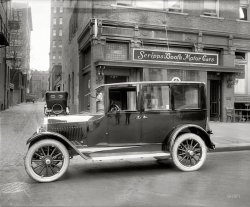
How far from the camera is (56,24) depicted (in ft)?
319

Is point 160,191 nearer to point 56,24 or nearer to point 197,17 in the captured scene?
point 197,17

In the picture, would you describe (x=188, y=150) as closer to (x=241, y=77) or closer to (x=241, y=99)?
(x=241, y=99)

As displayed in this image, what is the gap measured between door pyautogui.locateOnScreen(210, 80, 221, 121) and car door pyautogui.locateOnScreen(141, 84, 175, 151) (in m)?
11.6

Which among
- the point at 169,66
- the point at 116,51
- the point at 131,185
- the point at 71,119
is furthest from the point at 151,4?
the point at 131,185

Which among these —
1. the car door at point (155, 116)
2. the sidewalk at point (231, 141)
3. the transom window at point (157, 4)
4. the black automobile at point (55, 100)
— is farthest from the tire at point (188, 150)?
the black automobile at point (55, 100)

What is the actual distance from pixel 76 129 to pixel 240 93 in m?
13.8

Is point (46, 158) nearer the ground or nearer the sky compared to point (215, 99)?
nearer the ground

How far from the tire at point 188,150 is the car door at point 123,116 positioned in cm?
79

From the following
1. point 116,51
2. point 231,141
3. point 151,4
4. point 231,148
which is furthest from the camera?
point 151,4

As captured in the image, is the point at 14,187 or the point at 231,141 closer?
the point at 14,187

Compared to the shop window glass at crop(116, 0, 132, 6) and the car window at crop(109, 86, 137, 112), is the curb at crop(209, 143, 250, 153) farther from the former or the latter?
the shop window glass at crop(116, 0, 132, 6)

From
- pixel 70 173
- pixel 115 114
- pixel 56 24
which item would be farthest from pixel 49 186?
pixel 56 24

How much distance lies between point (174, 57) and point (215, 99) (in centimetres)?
385

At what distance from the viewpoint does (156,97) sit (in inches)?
247
